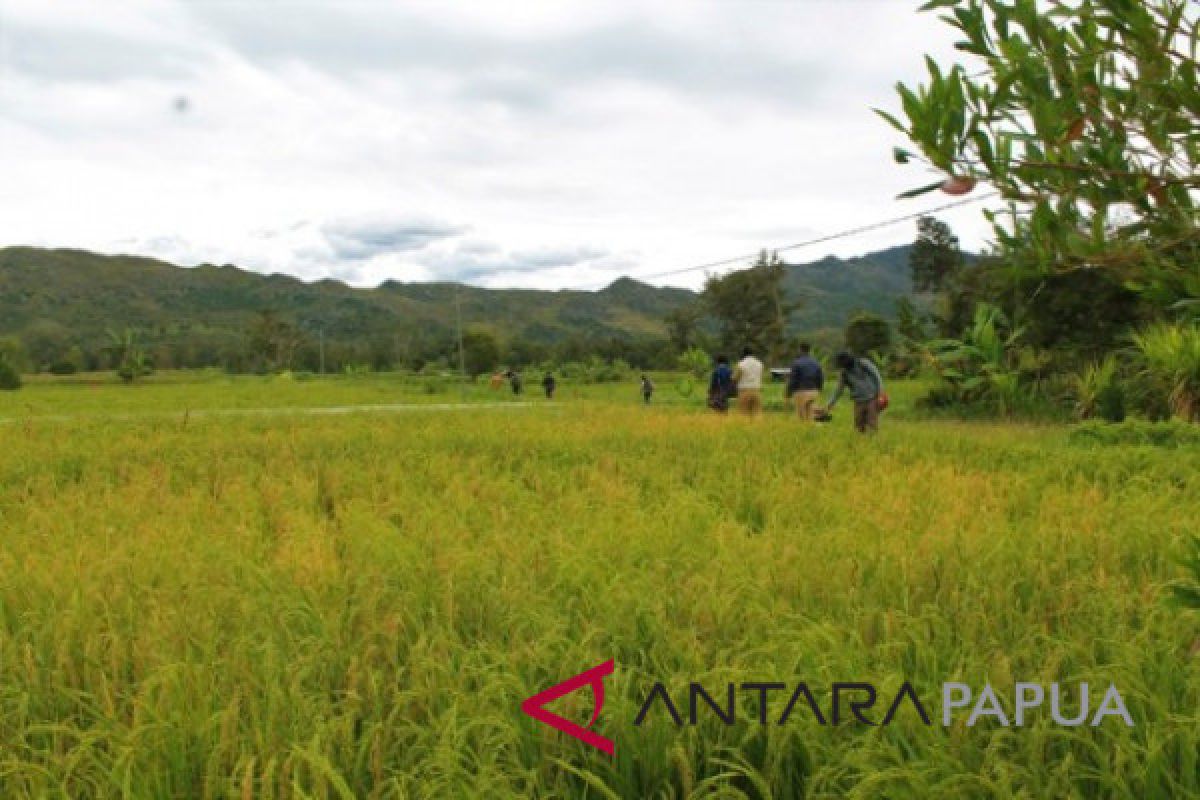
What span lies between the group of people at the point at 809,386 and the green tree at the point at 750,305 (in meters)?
38.1

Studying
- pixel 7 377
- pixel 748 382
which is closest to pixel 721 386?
pixel 748 382

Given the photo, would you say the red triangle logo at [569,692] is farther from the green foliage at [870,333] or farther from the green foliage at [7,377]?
the green foliage at [7,377]

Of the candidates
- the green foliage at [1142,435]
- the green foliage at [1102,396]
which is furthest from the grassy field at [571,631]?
the green foliage at [1102,396]

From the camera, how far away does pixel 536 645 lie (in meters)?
2.57

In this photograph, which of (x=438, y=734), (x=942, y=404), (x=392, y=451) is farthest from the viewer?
(x=942, y=404)

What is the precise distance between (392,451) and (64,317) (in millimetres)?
130370

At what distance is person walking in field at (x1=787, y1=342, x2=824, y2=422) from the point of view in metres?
11.1

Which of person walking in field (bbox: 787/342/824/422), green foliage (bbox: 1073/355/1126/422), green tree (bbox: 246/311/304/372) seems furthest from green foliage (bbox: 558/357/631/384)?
green tree (bbox: 246/311/304/372)

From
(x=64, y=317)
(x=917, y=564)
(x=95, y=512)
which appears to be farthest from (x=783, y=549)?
(x=64, y=317)

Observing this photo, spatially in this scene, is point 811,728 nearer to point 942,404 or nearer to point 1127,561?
point 1127,561

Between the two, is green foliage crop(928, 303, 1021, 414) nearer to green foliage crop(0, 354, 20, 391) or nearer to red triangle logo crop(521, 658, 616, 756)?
red triangle logo crop(521, 658, 616, 756)

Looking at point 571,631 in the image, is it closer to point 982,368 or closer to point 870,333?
point 982,368

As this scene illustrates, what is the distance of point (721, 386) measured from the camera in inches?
531

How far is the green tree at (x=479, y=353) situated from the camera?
5250cm
